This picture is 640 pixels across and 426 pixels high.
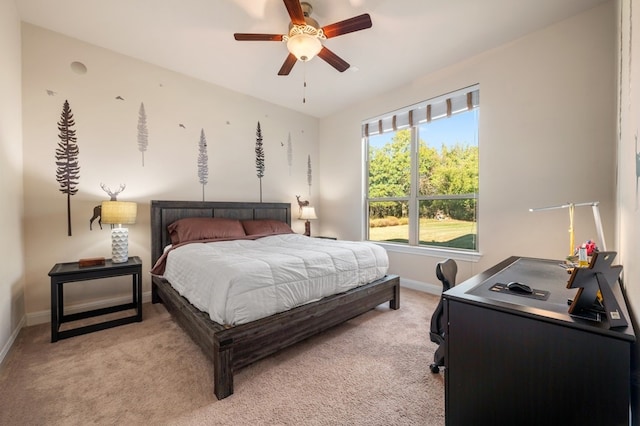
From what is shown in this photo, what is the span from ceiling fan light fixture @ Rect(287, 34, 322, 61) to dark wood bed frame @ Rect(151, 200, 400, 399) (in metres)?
2.11

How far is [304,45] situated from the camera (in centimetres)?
219

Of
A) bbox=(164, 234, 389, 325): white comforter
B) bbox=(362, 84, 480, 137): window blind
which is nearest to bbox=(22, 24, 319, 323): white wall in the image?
bbox=(164, 234, 389, 325): white comforter

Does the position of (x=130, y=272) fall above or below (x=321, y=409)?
above

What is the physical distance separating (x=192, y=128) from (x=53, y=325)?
256 centimetres

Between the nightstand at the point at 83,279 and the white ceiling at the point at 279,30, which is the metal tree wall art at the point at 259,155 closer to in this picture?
the white ceiling at the point at 279,30

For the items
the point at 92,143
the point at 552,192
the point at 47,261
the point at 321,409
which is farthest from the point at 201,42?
the point at 552,192

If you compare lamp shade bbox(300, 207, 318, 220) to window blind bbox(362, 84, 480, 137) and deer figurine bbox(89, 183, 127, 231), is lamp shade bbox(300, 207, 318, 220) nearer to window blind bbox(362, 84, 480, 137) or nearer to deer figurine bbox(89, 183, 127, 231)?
window blind bbox(362, 84, 480, 137)

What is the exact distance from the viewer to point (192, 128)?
141 inches

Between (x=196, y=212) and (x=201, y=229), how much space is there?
18.4 inches

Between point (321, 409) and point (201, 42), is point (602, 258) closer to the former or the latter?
point (321, 409)

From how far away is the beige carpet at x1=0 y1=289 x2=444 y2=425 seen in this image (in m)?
1.47

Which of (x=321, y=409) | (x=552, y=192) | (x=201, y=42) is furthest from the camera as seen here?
(x=201, y=42)

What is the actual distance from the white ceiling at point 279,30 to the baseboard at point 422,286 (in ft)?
9.09

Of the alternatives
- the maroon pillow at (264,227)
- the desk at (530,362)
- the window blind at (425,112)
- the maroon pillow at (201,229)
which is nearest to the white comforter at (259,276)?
the maroon pillow at (201,229)
